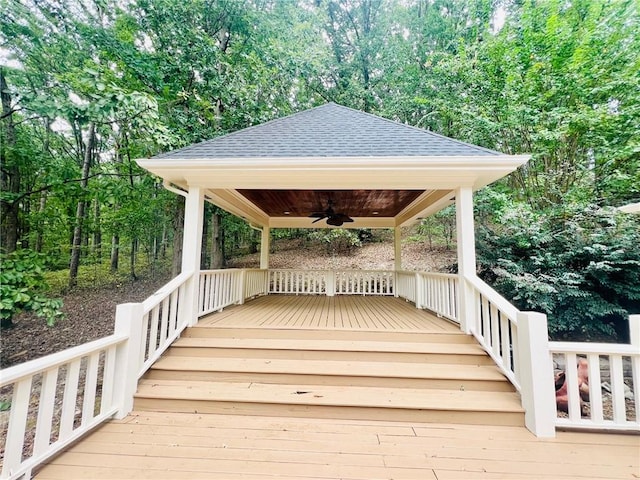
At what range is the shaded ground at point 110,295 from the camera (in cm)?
607

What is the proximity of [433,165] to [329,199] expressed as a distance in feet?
8.15

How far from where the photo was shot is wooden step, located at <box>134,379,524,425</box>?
2.32 m

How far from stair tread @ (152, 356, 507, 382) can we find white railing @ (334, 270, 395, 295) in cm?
480

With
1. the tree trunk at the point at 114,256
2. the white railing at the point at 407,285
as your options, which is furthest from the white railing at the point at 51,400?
the tree trunk at the point at 114,256

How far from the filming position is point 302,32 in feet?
35.2

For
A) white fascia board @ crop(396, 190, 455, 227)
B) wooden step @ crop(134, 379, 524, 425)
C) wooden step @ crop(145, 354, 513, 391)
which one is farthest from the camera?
white fascia board @ crop(396, 190, 455, 227)

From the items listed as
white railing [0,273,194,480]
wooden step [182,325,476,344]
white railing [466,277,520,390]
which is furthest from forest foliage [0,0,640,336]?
white railing [0,273,194,480]

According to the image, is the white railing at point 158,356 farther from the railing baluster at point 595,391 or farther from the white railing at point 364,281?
the white railing at point 364,281

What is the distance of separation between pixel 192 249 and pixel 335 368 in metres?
2.33

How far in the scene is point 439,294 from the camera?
14.4ft

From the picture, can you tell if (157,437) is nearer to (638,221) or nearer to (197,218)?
(197,218)

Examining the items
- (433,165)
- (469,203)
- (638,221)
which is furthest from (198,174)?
(638,221)

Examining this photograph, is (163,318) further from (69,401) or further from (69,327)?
(69,327)

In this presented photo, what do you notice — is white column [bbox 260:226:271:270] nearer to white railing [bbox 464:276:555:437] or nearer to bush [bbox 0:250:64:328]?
bush [bbox 0:250:64:328]
